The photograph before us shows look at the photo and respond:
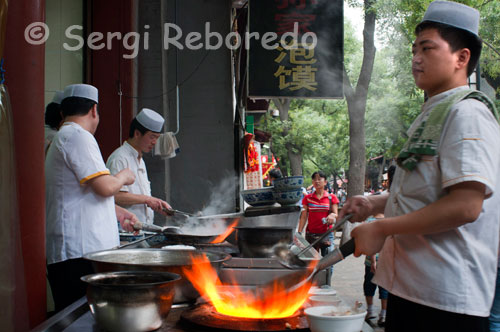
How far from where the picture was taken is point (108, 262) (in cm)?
231

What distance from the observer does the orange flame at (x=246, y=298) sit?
2.26m

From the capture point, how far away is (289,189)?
4426 mm

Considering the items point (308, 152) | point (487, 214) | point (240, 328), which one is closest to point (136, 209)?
point (240, 328)

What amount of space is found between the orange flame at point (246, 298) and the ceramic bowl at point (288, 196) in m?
2.05

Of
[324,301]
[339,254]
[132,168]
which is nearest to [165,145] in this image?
[132,168]

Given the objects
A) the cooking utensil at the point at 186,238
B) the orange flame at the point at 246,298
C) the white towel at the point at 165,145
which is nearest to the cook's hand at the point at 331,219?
the white towel at the point at 165,145

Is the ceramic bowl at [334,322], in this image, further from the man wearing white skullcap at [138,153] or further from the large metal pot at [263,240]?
the man wearing white skullcap at [138,153]

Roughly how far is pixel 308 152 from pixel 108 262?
90.8 ft

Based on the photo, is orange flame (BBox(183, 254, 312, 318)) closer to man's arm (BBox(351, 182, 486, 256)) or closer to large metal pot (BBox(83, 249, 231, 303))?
large metal pot (BBox(83, 249, 231, 303))

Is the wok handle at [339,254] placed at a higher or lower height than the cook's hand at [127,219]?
higher

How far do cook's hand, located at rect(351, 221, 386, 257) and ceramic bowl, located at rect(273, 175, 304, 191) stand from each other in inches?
91.1

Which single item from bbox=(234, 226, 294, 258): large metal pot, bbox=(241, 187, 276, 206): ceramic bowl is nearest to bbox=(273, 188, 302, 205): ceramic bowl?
bbox=(241, 187, 276, 206): ceramic bowl

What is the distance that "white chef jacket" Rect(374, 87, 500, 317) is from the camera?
189 centimetres

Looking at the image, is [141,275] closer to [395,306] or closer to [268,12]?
[395,306]
